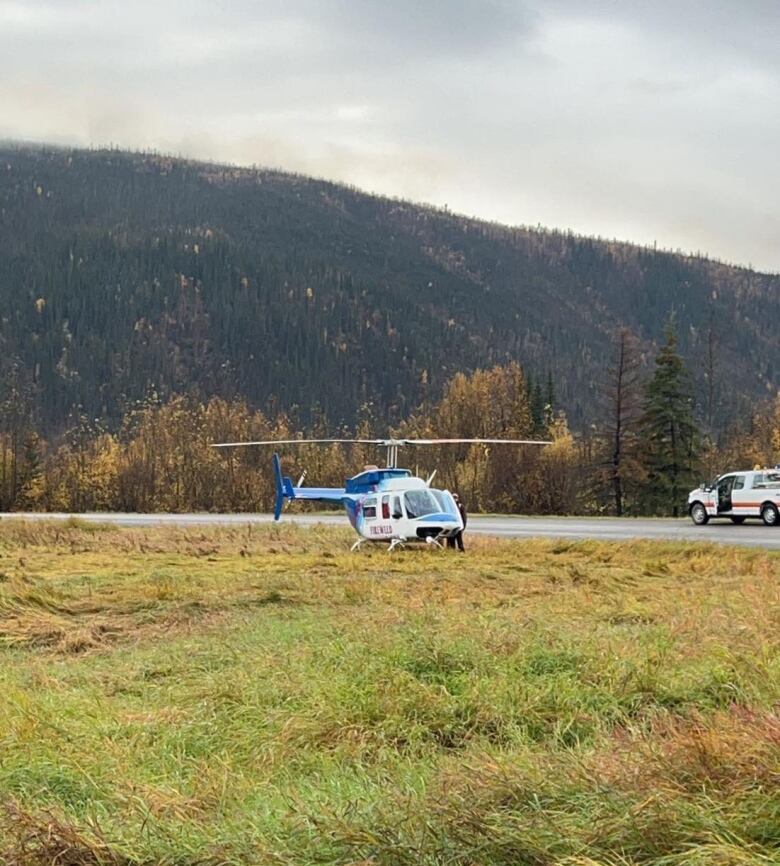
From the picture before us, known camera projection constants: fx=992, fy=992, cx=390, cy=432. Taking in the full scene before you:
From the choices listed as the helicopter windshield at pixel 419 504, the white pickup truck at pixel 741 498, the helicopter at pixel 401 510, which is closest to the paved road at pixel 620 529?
the white pickup truck at pixel 741 498

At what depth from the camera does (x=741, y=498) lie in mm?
33094

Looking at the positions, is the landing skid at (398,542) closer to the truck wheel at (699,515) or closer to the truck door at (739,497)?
the truck wheel at (699,515)

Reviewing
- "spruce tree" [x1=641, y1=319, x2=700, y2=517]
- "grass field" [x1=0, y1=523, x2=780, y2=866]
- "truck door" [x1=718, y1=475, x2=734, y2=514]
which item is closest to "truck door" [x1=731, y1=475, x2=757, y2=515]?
"truck door" [x1=718, y1=475, x2=734, y2=514]

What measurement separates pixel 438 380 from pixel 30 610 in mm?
182586

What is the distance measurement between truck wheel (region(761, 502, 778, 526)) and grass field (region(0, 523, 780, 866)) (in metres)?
18.7

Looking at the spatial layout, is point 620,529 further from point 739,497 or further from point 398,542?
point 398,542

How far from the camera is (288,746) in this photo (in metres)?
6.61

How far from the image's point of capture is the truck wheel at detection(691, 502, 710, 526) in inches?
1339

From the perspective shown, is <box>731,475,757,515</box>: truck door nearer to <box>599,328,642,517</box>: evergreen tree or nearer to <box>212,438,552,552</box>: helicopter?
<box>212,438,552,552</box>: helicopter

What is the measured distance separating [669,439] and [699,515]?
16.4 metres

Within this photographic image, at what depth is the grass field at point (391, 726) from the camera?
14.5 feet

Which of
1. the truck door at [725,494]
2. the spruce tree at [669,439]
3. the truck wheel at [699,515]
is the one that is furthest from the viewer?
the spruce tree at [669,439]

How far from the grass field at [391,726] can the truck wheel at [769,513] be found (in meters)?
18.7

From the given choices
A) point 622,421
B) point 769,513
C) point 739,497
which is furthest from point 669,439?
point 769,513
